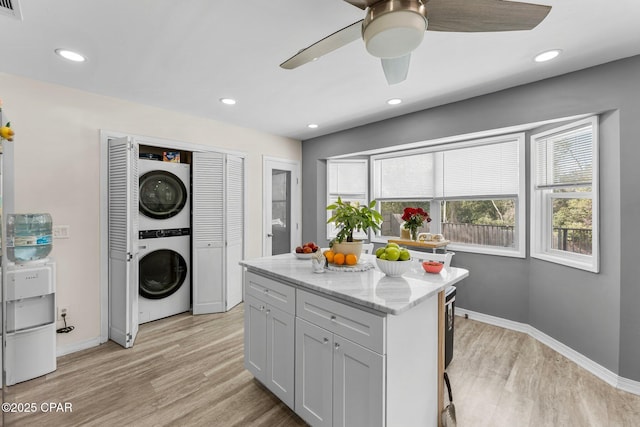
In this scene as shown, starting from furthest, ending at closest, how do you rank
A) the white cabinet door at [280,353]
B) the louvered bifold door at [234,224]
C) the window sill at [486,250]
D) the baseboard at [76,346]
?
1. the louvered bifold door at [234,224]
2. the window sill at [486,250]
3. the baseboard at [76,346]
4. the white cabinet door at [280,353]

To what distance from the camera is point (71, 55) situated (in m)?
2.21

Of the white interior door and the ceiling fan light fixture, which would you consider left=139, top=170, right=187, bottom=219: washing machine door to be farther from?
the ceiling fan light fixture

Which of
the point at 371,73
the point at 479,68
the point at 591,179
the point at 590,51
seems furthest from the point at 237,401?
the point at 590,51

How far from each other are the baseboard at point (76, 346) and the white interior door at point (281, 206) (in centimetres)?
224

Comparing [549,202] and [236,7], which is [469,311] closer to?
[549,202]

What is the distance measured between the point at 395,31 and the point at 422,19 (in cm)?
11

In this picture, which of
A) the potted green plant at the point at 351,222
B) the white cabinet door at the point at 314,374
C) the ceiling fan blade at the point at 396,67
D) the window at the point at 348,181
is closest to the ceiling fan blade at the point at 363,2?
the ceiling fan blade at the point at 396,67

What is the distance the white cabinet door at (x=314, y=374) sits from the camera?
5.28 ft

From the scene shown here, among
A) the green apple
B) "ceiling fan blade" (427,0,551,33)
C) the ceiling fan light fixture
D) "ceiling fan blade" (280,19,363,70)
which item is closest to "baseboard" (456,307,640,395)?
the green apple

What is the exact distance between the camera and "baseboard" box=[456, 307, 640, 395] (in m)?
2.19

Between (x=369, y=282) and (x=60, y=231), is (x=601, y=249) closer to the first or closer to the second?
(x=369, y=282)

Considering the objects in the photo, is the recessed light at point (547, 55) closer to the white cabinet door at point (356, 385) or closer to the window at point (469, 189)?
the window at point (469, 189)

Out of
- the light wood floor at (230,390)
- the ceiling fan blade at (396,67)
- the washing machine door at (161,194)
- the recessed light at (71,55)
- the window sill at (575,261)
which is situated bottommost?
the light wood floor at (230,390)

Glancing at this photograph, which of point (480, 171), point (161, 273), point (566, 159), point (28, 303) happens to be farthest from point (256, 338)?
point (566, 159)
